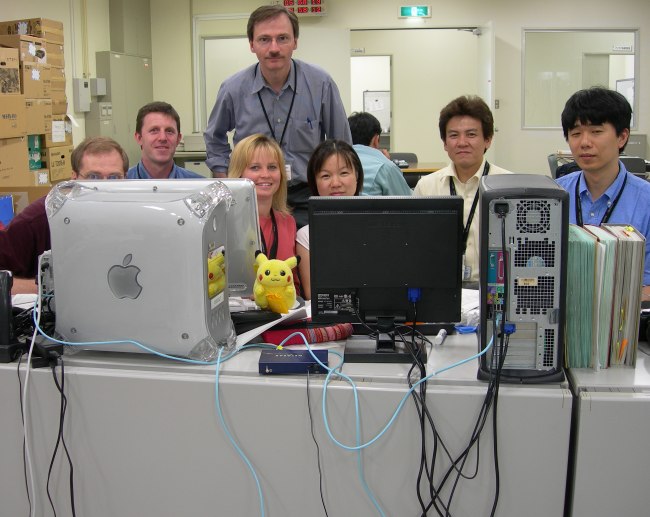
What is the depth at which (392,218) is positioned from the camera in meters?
1.73

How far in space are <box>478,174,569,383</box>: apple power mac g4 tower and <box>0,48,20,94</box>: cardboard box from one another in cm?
418

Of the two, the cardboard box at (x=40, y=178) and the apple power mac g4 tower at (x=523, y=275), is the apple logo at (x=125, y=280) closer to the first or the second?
the apple power mac g4 tower at (x=523, y=275)

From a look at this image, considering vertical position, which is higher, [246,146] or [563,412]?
[246,146]

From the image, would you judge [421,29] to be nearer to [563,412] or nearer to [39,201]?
[39,201]

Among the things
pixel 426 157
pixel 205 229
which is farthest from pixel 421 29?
pixel 205 229

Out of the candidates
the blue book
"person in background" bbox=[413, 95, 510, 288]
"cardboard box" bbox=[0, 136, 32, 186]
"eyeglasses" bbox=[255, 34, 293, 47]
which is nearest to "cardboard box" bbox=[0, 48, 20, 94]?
"cardboard box" bbox=[0, 136, 32, 186]

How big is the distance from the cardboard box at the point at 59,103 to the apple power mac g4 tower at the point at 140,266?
4.12 metres

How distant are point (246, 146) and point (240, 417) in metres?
1.24

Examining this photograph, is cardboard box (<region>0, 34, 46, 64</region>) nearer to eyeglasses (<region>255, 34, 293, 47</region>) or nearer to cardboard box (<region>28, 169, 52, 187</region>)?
cardboard box (<region>28, 169, 52, 187</region>)

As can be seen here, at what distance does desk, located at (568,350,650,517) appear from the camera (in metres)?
1.51

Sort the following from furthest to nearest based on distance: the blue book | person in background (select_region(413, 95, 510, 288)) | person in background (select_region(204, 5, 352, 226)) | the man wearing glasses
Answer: the blue book, person in background (select_region(204, 5, 352, 226)), person in background (select_region(413, 95, 510, 288)), the man wearing glasses

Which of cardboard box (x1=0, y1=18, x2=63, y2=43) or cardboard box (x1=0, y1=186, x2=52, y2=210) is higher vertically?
cardboard box (x1=0, y1=18, x2=63, y2=43)

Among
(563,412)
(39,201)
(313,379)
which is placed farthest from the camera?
(39,201)

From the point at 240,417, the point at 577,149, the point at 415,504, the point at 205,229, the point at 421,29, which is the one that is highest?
the point at 421,29
